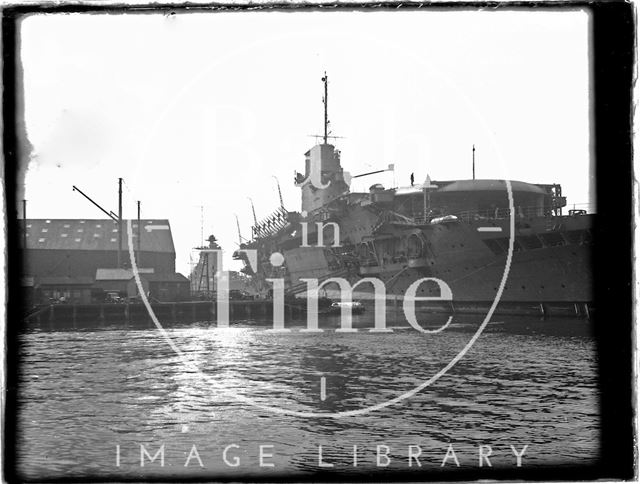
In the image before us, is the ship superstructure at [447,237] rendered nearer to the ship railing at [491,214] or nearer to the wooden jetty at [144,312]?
the ship railing at [491,214]

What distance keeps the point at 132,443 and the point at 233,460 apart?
7.61 feet

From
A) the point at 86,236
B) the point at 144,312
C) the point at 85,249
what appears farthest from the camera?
the point at 86,236

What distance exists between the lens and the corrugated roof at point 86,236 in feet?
173

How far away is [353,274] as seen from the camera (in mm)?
51625

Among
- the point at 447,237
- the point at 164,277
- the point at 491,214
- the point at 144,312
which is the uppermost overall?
the point at 491,214

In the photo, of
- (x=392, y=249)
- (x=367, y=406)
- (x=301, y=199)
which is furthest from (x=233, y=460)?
(x=301, y=199)

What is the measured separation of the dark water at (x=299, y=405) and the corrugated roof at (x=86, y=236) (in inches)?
1139

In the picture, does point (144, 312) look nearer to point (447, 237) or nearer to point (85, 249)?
point (85, 249)

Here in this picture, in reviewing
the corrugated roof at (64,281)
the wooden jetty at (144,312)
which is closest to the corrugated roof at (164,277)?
the corrugated roof at (64,281)

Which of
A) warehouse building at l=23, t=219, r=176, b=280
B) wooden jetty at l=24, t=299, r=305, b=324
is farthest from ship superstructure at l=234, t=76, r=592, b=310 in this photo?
warehouse building at l=23, t=219, r=176, b=280

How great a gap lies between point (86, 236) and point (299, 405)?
4654cm

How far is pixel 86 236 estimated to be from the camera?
180 feet

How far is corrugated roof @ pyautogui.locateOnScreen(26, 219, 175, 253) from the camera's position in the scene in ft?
173

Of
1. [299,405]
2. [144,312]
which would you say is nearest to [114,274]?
[144,312]
